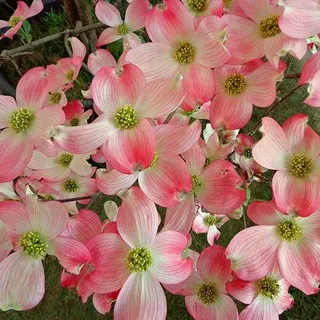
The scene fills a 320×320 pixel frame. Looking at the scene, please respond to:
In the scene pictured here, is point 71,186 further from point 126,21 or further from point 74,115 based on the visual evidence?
point 126,21

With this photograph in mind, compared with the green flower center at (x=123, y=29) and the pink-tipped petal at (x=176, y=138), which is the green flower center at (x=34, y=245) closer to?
the pink-tipped petal at (x=176, y=138)

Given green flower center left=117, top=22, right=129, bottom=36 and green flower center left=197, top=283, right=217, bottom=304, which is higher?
green flower center left=117, top=22, right=129, bottom=36

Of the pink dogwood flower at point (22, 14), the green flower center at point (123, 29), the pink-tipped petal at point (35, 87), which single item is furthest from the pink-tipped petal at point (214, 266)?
the pink dogwood flower at point (22, 14)

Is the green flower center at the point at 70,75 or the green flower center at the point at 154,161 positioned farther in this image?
the green flower center at the point at 70,75

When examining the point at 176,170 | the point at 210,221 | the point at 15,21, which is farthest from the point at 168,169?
the point at 15,21

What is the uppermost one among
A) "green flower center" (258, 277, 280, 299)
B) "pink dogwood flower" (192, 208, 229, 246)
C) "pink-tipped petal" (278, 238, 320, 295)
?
"pink-tipped petal" (278, 238, 320, 295)

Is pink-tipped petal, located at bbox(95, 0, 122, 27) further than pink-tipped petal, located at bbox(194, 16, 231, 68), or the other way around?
pink-tipped petal, located at bbox(95, 0, 122, 27)

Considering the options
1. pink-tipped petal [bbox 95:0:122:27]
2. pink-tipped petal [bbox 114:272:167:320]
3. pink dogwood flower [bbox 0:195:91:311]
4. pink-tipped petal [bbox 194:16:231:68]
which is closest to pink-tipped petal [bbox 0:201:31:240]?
pink dogwood flower [bbox 0:195:91:311]

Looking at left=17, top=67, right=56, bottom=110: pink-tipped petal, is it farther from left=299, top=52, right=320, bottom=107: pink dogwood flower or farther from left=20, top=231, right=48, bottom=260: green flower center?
left=299, top=52, right=320, bottom=107: pink dogwood flower
